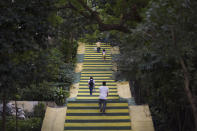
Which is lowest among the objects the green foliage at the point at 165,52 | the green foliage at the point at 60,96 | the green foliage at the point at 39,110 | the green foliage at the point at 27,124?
the green foliage at the point at 27,124

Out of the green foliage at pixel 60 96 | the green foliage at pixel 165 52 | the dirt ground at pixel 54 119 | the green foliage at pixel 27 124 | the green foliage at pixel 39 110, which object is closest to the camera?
the green foliage at pixel 165 52

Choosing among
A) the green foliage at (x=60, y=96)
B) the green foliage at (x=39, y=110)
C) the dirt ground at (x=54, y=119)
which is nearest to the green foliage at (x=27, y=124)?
the dirt ground at (x=54, y=119)

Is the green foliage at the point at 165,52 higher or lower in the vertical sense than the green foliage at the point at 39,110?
higher

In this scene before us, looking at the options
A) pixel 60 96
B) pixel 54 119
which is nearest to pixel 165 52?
pixel 54 119

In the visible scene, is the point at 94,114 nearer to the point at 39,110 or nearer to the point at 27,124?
the point at 39,110

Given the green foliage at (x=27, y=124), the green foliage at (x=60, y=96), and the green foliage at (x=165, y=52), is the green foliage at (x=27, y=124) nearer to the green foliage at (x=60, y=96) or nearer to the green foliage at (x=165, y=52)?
the green foliage at (x=60, y=96)

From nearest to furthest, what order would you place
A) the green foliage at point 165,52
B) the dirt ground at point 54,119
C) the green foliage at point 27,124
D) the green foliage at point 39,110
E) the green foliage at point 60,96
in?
1. the green foliage at point 165,52
2. the green foliage at point 27,124
3. the dirt ground at point 54,119
4. the green foliage at point 39,110
5. the green foliage at point 60,96

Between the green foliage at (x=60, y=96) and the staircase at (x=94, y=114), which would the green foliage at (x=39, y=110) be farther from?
the staircase at (x=94, y=114)

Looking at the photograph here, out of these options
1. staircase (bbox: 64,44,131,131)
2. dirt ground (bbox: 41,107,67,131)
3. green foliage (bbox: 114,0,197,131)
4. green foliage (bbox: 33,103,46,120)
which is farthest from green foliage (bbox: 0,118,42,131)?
green foliage (bbox: 114,0,197,131)

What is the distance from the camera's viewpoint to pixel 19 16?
20.9 ft

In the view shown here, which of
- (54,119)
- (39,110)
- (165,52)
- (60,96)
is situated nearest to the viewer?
(165,52)

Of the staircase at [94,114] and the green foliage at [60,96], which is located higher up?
the green foliage at [60,96]

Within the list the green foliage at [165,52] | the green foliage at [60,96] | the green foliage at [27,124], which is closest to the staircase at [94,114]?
the green foliage at [60,96]

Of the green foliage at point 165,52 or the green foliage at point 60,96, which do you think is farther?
the green foliage at point 60,96
